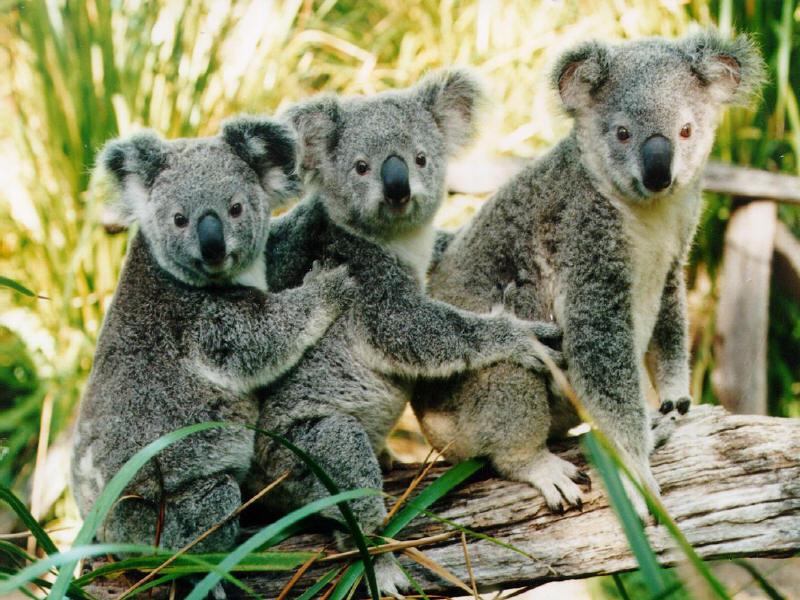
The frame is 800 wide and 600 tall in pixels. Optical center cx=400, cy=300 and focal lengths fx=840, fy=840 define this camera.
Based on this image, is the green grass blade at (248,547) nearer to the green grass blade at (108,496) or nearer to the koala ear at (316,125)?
the green grass blade at (108,496)

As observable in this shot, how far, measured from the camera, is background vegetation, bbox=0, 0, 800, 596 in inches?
261

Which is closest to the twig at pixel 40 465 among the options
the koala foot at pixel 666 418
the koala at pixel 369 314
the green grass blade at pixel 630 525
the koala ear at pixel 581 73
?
the koala at pixel 369 314

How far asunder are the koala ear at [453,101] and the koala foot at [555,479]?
139 centimetres

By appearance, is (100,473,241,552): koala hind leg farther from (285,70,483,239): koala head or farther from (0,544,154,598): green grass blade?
(285,70,483,239): koala head

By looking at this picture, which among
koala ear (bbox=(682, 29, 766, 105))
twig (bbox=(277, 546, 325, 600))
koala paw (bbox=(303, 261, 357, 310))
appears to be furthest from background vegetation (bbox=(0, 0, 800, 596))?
twig (bbox=(277, 546, 325, 600))

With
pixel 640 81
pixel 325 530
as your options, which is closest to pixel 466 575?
pixel 325 530

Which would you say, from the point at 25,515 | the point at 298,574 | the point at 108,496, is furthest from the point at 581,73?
the point at 25,515

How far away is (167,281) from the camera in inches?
132

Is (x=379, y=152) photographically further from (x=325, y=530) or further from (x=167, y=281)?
(x=325, y=530)

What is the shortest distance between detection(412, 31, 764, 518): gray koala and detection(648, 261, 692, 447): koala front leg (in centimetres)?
2

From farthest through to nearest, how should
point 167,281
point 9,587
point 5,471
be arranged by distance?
point 5,471
point 167,281
point 9,587

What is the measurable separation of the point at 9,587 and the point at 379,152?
2029mm

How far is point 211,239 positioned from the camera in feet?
9.98

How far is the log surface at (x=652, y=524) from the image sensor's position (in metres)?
3.13
